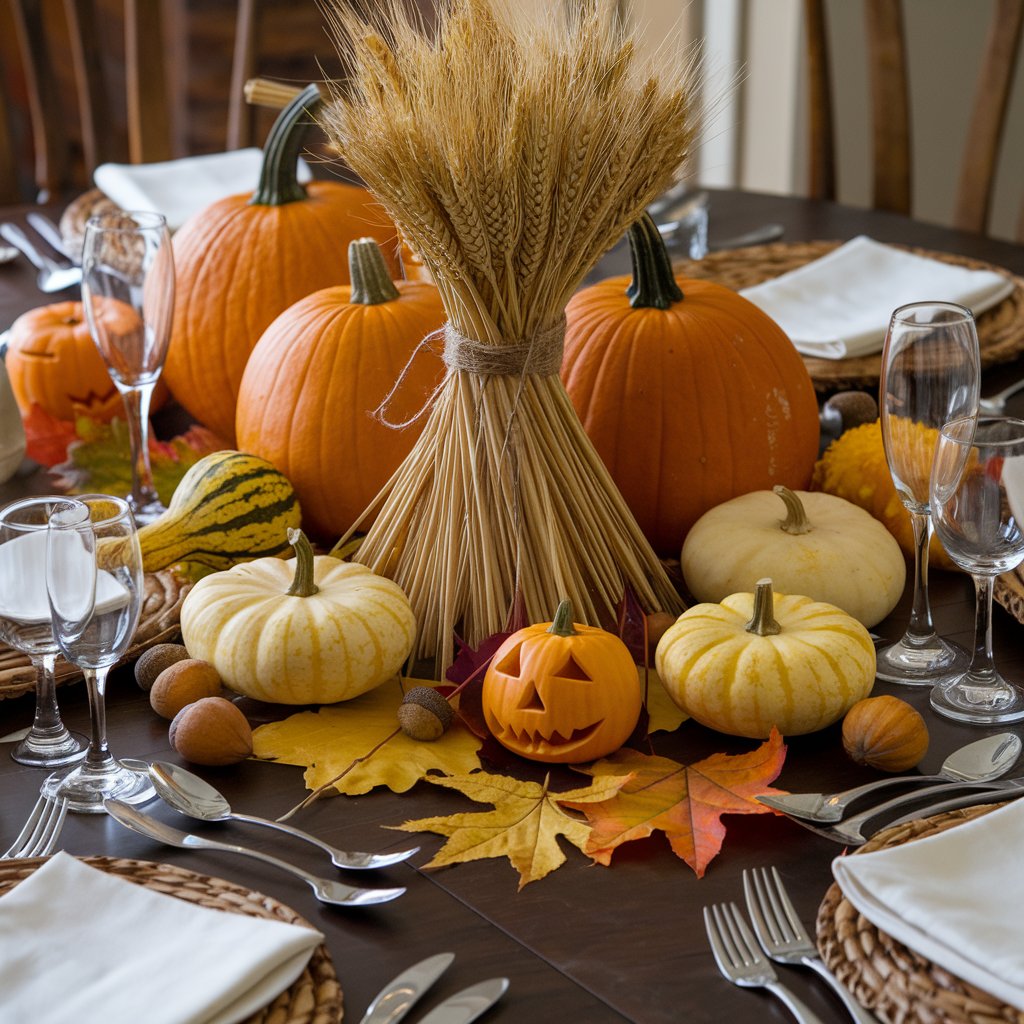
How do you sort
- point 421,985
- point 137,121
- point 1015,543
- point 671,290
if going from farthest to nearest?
point 137,121, point 671,290, point 1015,543, point 421,985

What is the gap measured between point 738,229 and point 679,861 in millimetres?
1363

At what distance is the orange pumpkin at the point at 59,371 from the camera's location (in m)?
1.43

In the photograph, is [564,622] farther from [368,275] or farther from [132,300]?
[132,300]

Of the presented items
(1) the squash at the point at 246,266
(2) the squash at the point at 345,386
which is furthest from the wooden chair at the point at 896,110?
(2) the squash at the point at 345,386

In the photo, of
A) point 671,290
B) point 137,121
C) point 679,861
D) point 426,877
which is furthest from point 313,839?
point 137,121

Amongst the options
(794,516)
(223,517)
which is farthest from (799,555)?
(223,517)

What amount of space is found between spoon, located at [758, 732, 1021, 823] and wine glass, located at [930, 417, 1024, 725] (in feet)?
0.15

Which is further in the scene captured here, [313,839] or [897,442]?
[897,442]

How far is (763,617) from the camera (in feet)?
2.93

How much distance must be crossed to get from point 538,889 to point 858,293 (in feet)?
3.50

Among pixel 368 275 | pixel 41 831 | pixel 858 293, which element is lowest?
pixel 41 831

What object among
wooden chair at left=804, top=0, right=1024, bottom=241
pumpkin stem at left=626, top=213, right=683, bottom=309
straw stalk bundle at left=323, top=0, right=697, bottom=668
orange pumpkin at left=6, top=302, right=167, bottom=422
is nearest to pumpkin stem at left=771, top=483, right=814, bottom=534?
straw stalk bundle at left=323, top=0, right=697, bottom=668

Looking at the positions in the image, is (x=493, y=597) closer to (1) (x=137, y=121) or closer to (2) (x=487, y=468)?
(2) (x=487, y=468)

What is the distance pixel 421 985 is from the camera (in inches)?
26.1
